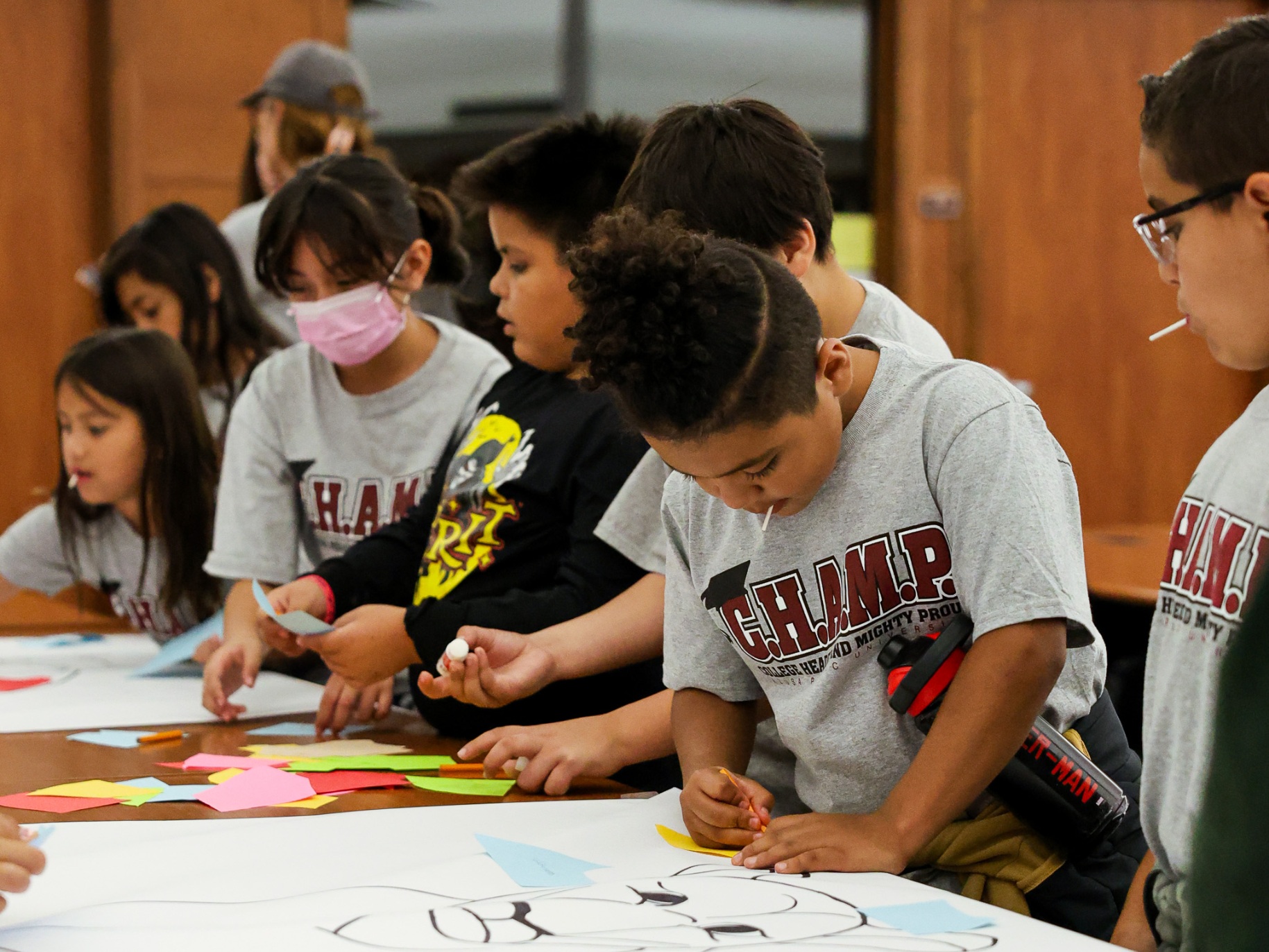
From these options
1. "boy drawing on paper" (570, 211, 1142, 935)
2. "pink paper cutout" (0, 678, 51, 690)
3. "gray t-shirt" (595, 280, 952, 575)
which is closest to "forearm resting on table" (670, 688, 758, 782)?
"boy drawing on paper" (570, 211, 1142, 935)

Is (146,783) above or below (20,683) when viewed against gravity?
above

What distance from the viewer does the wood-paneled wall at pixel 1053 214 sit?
187 inches

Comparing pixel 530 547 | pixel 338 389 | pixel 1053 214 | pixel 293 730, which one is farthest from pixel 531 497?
pixel 1053 214

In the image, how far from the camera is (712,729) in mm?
1157

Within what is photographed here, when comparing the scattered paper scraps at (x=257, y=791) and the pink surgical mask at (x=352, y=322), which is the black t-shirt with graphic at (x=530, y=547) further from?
the pink surgical mask at (x=352, y=322)

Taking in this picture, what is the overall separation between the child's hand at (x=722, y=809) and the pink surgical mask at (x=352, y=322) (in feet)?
2.95

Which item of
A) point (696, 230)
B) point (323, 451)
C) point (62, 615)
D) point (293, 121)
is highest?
point (293, 121)

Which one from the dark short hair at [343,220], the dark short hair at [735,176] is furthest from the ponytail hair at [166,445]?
the dark short hair at [735,176]

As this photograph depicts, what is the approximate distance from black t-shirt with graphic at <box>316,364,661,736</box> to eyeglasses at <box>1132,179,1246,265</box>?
61cm

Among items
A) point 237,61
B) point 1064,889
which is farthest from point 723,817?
point 237,61

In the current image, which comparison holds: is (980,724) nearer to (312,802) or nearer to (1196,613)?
(1196,613)

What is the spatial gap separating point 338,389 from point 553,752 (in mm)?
765

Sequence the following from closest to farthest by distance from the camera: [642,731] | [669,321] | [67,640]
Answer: [669,321], [642,731], [67,640]

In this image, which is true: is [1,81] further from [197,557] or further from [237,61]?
[197,557]
